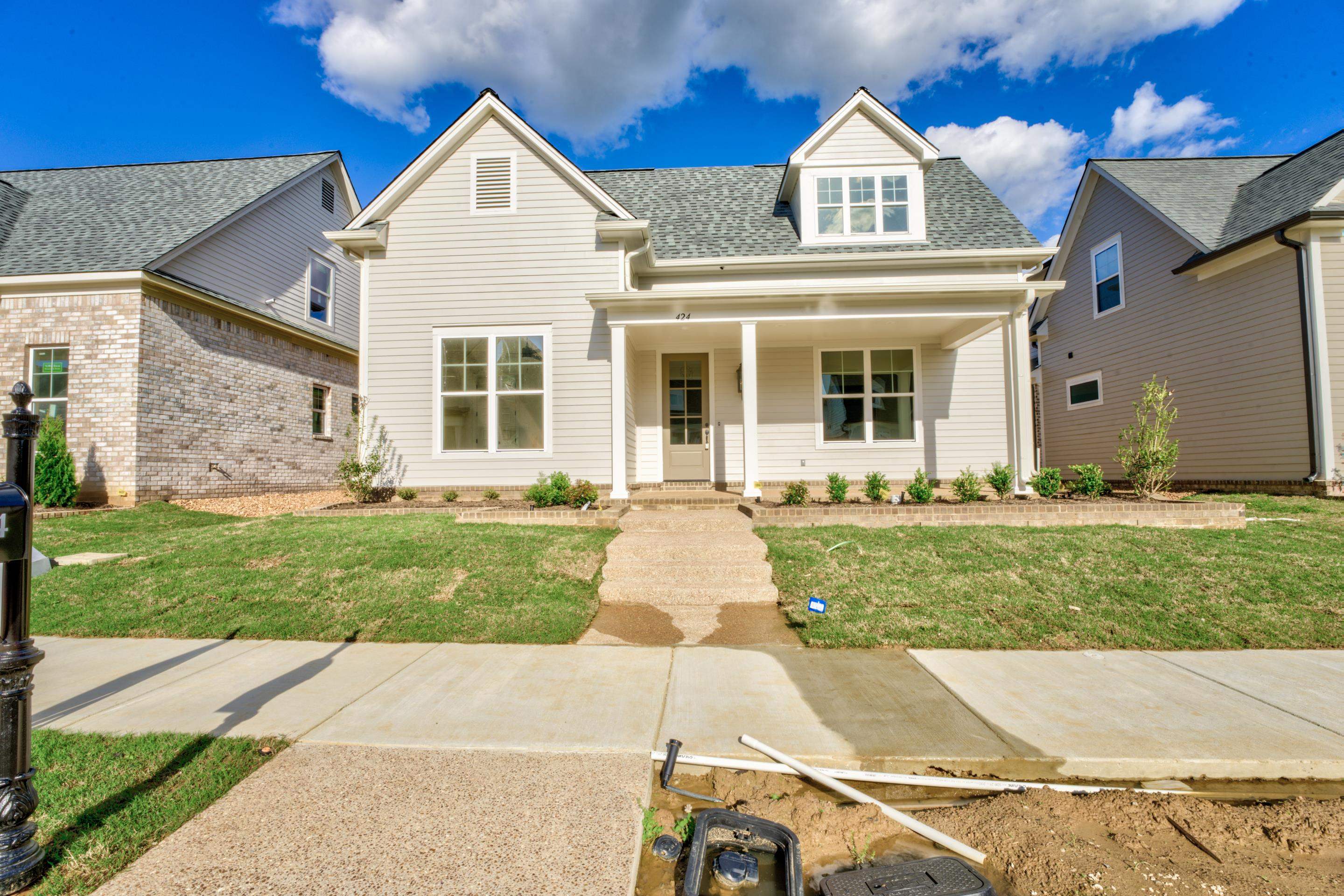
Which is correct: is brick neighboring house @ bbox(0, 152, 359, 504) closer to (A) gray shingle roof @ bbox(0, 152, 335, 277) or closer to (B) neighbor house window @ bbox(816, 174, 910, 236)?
(A) gray shingle roof @ bbox(0, 152, 335, 277)

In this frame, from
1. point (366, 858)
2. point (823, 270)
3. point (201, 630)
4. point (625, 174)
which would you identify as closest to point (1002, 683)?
point (366, 858)

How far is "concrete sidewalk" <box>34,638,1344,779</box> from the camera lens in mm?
2879

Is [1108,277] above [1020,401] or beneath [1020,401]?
above

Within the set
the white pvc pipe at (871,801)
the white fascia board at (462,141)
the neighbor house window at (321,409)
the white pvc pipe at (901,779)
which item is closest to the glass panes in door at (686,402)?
the white fascia board at (462,141)

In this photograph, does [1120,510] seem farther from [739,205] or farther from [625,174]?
[625,174]

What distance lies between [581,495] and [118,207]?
12772 mm

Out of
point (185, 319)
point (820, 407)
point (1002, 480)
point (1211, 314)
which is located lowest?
point (1002, 480)

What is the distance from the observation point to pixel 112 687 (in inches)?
146

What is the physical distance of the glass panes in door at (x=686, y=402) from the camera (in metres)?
11.1

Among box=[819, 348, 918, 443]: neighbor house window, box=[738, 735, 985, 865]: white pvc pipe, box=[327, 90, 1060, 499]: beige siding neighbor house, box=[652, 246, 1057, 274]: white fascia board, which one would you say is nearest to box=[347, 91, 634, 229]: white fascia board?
box=[327, 90, 1060, 499]: beige siding neighbor house

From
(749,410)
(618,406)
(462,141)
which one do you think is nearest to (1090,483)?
(749,410)

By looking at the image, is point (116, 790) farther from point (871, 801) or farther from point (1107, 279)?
point (1107, 279)

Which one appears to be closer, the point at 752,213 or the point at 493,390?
the point at 493,390

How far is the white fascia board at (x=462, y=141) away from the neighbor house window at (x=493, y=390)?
90.5 inches
